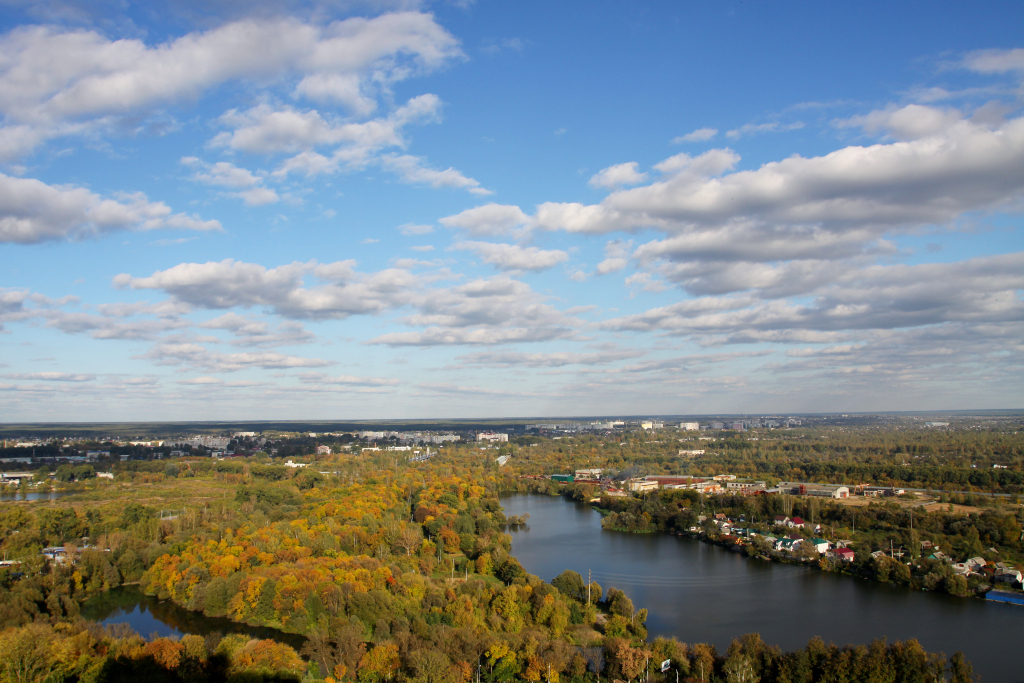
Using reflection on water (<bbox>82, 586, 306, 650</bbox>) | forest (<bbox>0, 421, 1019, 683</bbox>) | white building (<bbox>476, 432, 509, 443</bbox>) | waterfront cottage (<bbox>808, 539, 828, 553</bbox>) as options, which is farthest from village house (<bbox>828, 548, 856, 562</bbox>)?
white building (<bbox>476, 432, 509, 443</bbox>)

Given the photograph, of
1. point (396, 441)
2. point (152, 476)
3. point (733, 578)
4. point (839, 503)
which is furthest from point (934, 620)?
point (396, 441)

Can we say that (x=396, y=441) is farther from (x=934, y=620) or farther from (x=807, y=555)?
(x=934, y=620)

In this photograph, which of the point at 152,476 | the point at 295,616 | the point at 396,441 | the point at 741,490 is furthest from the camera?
the point at 396,441

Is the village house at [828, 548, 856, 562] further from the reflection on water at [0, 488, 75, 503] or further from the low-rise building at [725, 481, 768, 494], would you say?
the reflection on water at [0, 488, 75, 503]

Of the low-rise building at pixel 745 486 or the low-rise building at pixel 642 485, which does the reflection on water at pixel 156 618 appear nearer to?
the low-rise building at pixel 642 485

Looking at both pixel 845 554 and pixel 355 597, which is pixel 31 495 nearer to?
pixel 355 597
